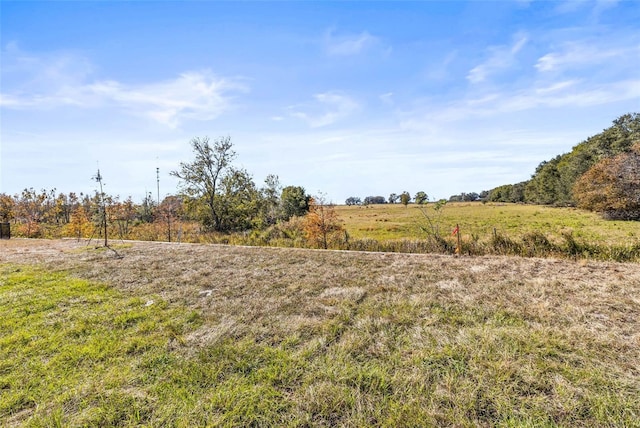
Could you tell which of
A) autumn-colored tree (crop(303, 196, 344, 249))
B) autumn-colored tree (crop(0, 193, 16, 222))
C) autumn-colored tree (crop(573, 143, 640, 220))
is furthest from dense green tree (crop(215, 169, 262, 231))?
autumn-colored tree (crop(573, 143, 640, 220))

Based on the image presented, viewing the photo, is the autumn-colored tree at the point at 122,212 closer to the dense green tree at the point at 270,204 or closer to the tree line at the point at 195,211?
the tree line at the point at 195,211

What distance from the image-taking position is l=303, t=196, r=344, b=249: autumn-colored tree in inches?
458

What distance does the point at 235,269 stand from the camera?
724 cm

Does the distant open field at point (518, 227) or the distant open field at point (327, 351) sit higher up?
the distant open field at point (327, 351)

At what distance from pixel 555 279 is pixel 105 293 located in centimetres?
878

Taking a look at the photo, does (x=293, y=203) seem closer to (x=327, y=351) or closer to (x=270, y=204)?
(x=270, y=204)

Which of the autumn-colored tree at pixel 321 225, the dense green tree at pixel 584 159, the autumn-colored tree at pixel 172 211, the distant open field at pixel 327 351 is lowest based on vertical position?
the distant open field at pixel 327 351

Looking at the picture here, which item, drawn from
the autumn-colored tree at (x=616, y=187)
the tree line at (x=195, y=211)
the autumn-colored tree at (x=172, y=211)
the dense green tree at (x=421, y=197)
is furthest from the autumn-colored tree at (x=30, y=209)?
the autumn-colored tree at (x=616, y=187)

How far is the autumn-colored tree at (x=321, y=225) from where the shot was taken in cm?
1164

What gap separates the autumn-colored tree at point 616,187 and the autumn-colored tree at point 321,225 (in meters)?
19.3

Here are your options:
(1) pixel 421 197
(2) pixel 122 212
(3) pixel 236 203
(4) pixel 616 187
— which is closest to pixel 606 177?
(4) pixel 616 187

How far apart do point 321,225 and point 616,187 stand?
24817mm

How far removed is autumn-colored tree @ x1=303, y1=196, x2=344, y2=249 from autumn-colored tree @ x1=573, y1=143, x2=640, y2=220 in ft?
63.3

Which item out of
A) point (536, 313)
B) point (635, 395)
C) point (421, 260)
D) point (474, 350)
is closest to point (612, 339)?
point (536, 313)
